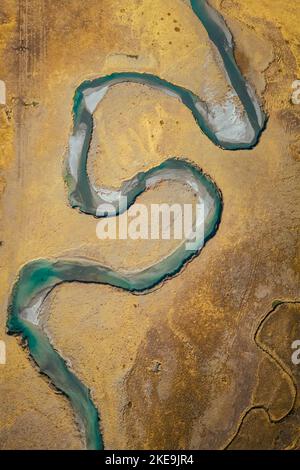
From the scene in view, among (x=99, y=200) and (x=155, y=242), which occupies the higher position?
(x=99, y=200)

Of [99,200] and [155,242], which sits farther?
[99,200]

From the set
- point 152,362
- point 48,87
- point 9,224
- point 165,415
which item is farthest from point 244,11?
point 165,415

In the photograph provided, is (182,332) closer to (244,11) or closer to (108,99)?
(108,99)
